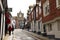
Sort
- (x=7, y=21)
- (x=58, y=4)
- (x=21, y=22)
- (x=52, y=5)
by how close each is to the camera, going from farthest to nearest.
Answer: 1. (x=21, y=22)
2. (x=7, y=21)
3. (x=52, y=5)
4. (x=58, y=4)

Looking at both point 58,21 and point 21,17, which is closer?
point 58,21

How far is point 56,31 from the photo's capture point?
80.2ft

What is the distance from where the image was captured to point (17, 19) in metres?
122

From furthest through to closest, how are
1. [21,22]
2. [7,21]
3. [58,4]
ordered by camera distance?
[21,22]
[7,21]
[58,4]

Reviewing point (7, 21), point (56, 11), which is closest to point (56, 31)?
point (56, 11)

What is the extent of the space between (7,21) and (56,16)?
8943 mm

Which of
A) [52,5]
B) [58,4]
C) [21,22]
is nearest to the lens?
[58,4]

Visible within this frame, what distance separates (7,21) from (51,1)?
795 cm

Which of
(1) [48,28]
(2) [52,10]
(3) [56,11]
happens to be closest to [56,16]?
(3) [56,11]

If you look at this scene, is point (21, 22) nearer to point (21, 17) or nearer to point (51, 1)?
point (21, 17)

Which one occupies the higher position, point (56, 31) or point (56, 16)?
point (56, 16)

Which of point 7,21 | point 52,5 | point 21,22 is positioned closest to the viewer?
point 52,5

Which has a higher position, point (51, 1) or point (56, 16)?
point (51, 1)

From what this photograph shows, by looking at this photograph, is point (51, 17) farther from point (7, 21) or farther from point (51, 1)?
point (7, 21)
